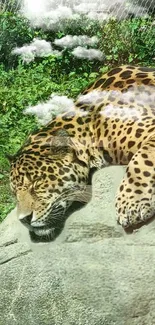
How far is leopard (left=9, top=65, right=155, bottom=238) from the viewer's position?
404cm

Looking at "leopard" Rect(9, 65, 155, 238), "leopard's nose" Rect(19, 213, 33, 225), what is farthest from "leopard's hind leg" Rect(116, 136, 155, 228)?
"leopard's nose" Rect(19, 213, 33, 225)

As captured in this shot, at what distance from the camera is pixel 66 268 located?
4.17m

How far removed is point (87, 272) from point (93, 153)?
0.44 metres

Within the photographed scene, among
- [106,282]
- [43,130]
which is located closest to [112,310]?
[106,282]

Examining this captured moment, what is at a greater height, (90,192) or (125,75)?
(125,75)

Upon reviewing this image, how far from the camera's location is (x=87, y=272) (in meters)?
4.13

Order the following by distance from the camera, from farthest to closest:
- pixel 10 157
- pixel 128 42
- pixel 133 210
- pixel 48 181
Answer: pixel 128 42 → pixel 10 157 → pixel 48 181 → pixel 133 210

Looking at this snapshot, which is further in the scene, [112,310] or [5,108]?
[5,108]

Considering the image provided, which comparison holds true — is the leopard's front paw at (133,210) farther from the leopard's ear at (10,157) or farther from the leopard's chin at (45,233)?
the leopard's ear at (10,157)

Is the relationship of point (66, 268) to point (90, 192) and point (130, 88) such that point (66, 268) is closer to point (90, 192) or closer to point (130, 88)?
point (90, 192)

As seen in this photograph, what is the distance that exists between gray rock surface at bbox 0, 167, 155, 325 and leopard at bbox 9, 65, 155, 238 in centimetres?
6

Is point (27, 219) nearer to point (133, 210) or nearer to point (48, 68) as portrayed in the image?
point (133, 210)

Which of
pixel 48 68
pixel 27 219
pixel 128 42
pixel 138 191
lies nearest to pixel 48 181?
pixel 27 219

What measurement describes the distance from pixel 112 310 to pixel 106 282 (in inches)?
4.0
